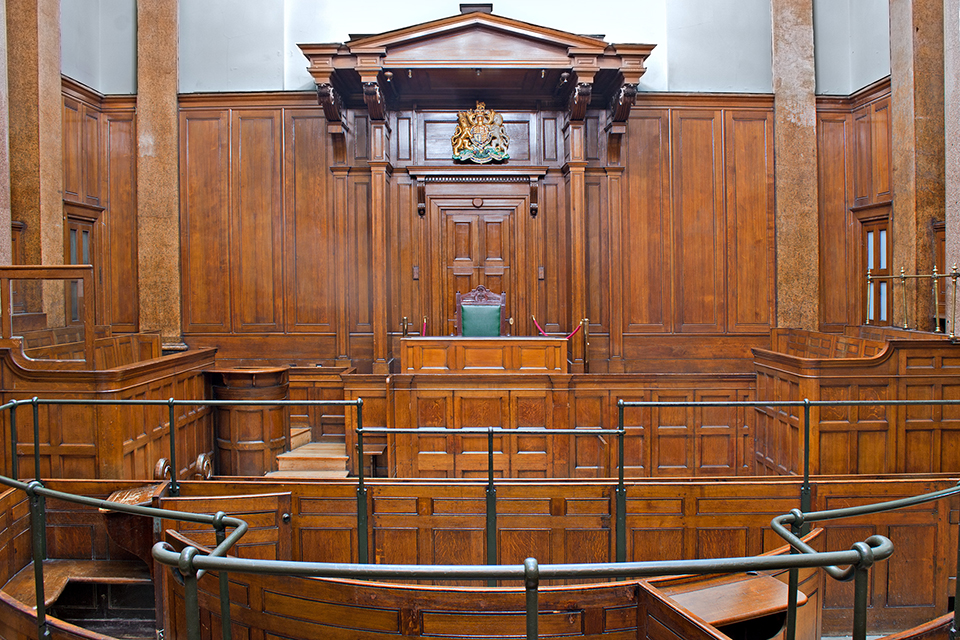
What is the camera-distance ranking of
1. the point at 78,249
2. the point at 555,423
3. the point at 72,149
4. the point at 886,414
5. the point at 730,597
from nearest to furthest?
the point at 730,597
the point at 886,414
the point at 555,423
the point at 72,149
the point at 78,249

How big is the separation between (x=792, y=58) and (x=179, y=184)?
790 centimetres

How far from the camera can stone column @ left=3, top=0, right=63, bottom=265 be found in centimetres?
704

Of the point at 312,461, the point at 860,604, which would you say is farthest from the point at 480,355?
the point at 860,604

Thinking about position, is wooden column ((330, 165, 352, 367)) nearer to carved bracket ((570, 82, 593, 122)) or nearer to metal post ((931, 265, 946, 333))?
carved bracket ((570, 82, 593, 122))

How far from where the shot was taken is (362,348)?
8.19m

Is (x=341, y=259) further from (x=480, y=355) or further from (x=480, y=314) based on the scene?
(x=480, y=355)

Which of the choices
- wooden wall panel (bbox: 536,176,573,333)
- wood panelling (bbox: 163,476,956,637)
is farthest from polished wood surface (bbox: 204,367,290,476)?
wooden wall panel (bbox: 536,176,573,333)

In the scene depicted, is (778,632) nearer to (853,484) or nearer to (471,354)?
(853,484)

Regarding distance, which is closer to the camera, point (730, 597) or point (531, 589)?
point (531, 589)

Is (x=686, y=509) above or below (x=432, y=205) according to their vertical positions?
below

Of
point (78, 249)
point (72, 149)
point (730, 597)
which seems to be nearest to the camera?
point (730, 597)

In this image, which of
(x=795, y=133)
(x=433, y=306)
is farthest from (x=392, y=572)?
(x=795, y=133)

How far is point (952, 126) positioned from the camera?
21.7ft

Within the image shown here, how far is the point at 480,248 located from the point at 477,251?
0.06m
